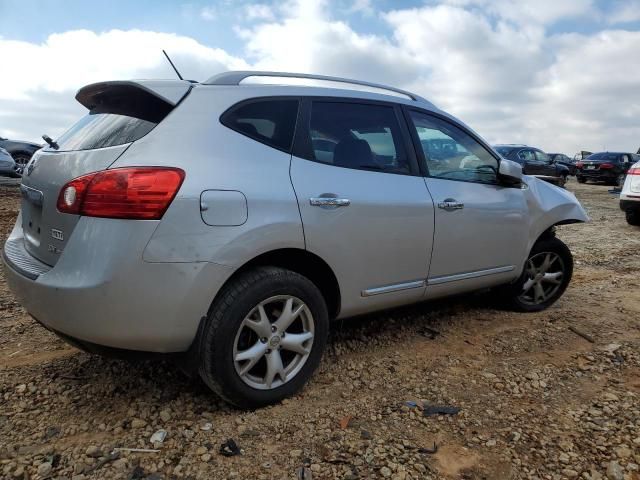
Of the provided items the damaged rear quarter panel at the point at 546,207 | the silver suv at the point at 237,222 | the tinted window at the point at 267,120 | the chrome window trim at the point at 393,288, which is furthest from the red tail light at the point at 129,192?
the damaged rear quarter panel at the point at 546,207

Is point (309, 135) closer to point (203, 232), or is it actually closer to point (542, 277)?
point (203, 232)

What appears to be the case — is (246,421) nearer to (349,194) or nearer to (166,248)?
(166,248)

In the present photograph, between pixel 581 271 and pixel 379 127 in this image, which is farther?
pixel 581 271

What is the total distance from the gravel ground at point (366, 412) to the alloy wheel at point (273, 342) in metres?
0.18

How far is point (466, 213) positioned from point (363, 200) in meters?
0.97

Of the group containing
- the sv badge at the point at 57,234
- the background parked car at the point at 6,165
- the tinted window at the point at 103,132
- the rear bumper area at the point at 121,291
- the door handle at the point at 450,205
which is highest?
the tinted window at the point at 103,132

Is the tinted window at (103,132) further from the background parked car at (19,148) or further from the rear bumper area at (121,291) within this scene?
the background parked car at (19,148)

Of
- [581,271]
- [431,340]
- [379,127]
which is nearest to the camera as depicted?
[379,127]

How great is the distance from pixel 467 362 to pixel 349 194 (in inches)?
55.0

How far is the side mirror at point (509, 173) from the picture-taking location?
12.1ft

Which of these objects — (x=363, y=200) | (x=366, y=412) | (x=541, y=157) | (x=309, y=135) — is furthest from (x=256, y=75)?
(x=541, y=157)

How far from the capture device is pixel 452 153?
354 cm

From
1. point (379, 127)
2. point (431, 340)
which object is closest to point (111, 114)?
point (379, 127)

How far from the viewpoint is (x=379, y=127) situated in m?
3.16
